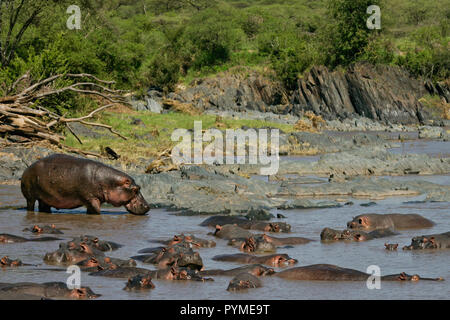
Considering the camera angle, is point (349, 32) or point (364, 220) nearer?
point (364, 220)

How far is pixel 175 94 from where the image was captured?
59.2 meters

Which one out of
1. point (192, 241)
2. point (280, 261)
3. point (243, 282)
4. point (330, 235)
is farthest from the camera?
point (330, 235)

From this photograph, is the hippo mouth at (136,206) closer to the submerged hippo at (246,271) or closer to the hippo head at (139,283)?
the submerged hippo at (246,271)

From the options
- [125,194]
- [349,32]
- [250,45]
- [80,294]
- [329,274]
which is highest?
[349,32]

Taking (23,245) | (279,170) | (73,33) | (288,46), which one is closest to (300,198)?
(279,170)

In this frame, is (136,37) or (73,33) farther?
(136,37)

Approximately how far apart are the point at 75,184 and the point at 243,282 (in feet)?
22.0

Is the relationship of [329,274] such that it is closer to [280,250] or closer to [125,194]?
[280,250]

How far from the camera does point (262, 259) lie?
37.6ft

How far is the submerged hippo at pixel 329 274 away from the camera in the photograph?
33.6ft

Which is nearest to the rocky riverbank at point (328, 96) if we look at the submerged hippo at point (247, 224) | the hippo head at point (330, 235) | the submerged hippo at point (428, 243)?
the submerged hippo at point (247, 224)

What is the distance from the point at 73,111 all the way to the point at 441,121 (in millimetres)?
30465

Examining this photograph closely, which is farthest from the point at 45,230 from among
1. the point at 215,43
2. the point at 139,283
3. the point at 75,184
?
the point at 215,43

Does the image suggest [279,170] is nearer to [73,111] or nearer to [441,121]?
[73,111]
